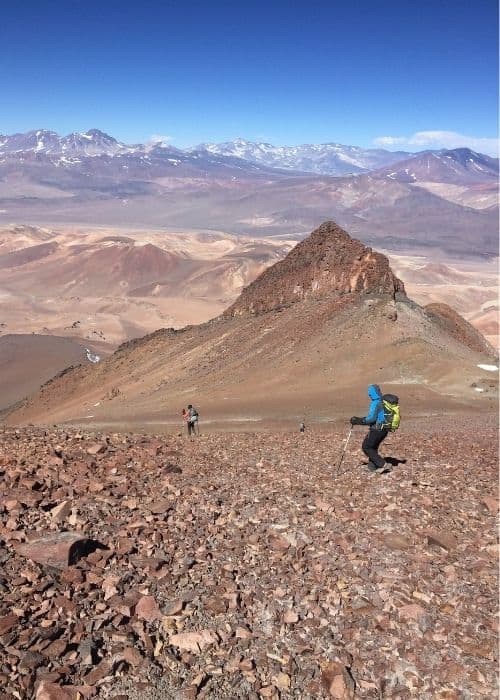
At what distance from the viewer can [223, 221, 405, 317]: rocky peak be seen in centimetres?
3328

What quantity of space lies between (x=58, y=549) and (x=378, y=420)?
508 centimetres

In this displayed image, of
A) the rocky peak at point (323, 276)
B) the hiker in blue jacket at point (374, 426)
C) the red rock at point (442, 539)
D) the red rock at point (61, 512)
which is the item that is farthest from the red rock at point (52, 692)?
the rocky peak at point (323, 276)

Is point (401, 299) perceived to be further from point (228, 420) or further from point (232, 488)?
point (232, 488)

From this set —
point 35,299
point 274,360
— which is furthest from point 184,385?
point 35,299

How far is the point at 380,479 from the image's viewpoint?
835 cm

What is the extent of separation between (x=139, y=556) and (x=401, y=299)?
2891 cm

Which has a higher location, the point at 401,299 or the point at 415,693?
the point at 401,299

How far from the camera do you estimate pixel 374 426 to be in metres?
8.70

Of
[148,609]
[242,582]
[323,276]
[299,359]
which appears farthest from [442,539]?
[323,276]

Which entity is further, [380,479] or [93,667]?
[380,479]

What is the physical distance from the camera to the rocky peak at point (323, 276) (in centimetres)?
3328

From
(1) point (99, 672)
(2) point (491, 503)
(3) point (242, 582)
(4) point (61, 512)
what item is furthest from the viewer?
(2) point (491, 503)

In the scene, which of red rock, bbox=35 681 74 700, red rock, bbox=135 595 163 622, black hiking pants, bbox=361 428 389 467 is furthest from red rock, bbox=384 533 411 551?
red rock, bbox=35 681 74 700

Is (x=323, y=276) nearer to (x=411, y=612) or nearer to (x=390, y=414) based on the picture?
(x=390, y=414)
